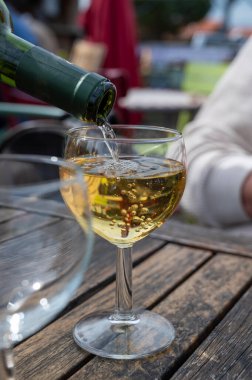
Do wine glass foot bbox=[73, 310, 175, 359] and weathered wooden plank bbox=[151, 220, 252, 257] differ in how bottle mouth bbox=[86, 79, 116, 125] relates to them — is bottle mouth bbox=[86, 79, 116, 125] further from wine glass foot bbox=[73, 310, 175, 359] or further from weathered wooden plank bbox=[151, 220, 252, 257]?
weathered wooden plank bbox=[151, 220, 252, 257]

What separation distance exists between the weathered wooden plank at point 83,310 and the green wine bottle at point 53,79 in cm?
26

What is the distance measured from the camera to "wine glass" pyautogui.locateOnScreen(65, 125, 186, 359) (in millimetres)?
610

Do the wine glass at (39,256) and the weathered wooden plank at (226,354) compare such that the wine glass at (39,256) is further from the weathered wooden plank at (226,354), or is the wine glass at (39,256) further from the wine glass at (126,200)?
the weathered wooden plank at (226,354)

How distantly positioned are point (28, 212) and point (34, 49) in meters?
0.31

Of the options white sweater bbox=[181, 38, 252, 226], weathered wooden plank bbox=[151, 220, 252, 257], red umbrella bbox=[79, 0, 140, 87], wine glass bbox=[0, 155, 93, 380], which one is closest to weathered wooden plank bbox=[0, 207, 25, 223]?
wine glass bbox=[0, 155, 93, 380]

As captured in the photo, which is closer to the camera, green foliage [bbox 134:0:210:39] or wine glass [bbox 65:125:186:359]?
wine glass [bbox 65:125:186:359]

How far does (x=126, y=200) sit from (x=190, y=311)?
0.67ft

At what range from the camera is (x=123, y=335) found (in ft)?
2.11

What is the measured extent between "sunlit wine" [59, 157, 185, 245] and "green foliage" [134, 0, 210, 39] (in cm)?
1665

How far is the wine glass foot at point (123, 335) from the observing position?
611 millimetres

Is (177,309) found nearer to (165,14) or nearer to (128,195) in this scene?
(128,195)

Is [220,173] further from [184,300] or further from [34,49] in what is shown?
[34,49]

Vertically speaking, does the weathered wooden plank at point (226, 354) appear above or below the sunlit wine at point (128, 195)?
below

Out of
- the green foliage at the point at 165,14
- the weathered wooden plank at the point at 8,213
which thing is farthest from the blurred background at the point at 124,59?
the green foliage at the point at 165,14
